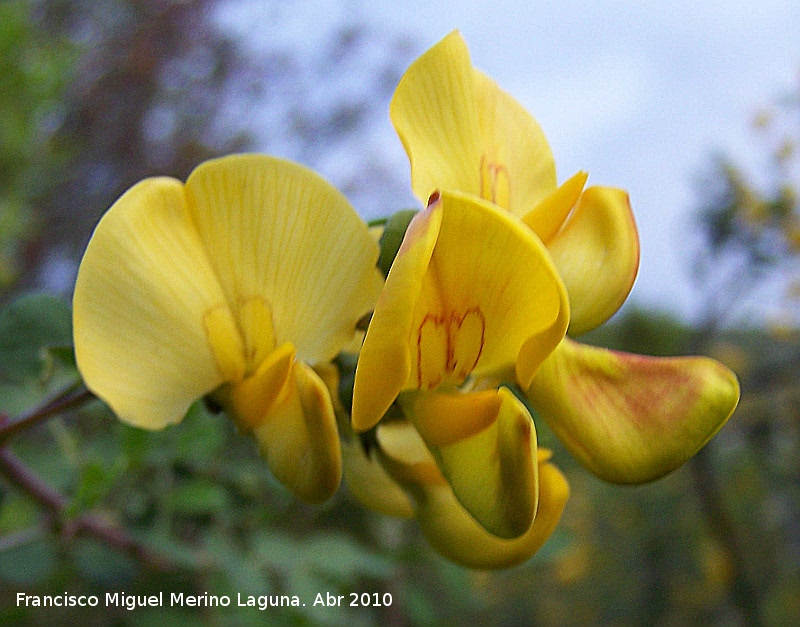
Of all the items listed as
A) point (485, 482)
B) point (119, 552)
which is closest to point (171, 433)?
point (119, 552)

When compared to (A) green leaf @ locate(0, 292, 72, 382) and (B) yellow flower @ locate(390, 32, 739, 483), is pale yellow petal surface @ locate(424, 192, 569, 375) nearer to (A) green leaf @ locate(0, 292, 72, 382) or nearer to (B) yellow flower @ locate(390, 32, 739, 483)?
(B) yellow flower @ locate(390, 32, 739, 483)

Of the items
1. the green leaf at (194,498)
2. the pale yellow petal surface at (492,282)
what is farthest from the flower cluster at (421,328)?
the green leaf at (194,498)

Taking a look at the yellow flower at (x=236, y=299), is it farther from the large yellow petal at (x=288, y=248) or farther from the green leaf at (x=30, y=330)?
the green leaf at (x=30, y=330)

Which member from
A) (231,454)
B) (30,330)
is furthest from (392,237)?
(231,454)

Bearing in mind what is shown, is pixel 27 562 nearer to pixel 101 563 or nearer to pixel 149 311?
pixel 101 563

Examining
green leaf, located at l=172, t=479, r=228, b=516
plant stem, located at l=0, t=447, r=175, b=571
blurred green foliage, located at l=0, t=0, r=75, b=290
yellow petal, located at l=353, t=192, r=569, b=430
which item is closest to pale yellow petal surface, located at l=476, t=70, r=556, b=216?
yellow petal, located at l=353, t=192, r=569, b=430

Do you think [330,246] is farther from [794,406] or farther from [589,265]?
[794,406]
